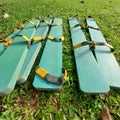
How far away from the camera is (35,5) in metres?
7.07

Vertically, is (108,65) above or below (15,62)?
below

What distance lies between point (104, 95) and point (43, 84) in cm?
67

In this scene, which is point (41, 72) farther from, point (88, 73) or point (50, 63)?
point (88, 73)

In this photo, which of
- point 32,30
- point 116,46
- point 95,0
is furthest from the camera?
point 95,0

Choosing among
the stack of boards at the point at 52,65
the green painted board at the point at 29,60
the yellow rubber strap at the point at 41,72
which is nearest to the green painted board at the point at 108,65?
the stack of boards at the point at 52,65

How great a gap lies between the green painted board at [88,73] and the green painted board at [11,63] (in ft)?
2.29

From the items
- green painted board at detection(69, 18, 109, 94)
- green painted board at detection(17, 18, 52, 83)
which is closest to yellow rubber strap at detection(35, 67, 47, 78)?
A: green painted board at detection(17, 18, 52, 83)

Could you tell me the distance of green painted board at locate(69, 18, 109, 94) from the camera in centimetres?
224

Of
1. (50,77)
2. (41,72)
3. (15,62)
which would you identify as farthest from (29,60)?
(50,77)

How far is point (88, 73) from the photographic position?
99.4 inches

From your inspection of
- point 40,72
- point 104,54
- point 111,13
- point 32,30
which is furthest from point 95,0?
point 40,72

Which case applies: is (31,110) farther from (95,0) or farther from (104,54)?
(95,0)

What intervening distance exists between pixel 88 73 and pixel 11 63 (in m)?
0.91

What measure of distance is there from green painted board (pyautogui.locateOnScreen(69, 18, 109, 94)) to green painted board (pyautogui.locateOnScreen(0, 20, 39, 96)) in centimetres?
70
